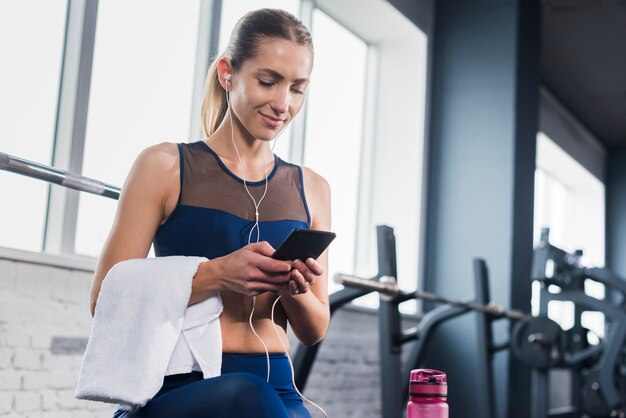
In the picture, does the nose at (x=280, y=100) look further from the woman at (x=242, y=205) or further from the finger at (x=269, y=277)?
the finger at (x=269, y=277)

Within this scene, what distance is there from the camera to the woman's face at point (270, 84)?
140 centimetres

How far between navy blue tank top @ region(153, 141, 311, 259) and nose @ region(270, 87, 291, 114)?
143 mm

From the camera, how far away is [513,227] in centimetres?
491

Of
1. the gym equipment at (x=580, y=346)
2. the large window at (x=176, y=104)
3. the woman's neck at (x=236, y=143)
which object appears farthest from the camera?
the gym equipment at (x=580, y=346)

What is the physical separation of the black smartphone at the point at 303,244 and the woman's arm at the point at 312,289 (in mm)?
19

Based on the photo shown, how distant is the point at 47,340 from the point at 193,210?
1.32m

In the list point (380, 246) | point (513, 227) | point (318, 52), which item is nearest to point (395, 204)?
point (513, 227)

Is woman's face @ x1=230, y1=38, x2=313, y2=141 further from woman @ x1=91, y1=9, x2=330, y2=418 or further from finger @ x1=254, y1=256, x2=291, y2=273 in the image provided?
finger @ x1=254, y1=256, x2=291, y2=273

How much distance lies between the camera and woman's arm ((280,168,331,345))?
1.24m

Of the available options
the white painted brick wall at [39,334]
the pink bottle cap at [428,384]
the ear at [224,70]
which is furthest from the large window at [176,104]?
the pink bottle cap at [428,384]

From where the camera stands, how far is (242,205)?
1.42 m

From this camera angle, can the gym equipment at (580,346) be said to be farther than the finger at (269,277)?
Yes

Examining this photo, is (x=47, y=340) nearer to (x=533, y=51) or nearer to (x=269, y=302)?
(x=269, y=302)

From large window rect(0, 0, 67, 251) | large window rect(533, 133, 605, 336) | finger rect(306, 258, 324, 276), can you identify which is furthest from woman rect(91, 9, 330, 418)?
large window rect(533, 133, 605, 336)
